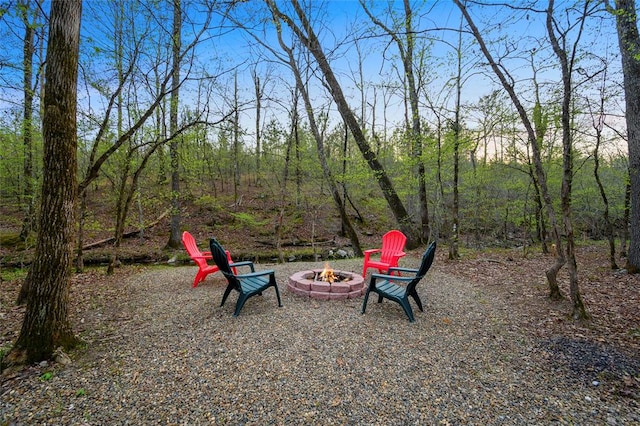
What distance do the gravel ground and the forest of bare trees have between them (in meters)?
0.69

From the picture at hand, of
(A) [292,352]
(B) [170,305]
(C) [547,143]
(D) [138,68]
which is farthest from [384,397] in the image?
(C) [547,143]

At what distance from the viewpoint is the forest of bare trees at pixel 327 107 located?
12.2ft

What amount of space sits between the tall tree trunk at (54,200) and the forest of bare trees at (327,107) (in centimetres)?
3

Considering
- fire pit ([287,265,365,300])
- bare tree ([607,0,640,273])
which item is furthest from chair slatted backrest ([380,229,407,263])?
bare tree ([607,0,640,273])

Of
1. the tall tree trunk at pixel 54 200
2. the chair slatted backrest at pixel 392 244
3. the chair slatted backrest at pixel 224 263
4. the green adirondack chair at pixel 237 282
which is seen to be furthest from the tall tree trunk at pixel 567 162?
the tall tree trunk at pixel 54 200

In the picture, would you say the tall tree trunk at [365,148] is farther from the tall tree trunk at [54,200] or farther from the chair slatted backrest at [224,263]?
the tall tree trunk at [54,200]

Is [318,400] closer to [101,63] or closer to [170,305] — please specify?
[170,305]

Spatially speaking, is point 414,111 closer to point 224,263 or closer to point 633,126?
point 633,126

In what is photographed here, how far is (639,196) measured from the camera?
16.2ft

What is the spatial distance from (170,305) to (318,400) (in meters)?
2.61

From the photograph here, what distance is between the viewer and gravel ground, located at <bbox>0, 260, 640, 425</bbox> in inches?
72.6

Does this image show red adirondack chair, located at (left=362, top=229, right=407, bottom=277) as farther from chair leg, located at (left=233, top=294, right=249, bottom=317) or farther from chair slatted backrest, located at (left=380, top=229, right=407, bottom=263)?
chair leg, located at (left=233, top=294, right=249, bottom=317)

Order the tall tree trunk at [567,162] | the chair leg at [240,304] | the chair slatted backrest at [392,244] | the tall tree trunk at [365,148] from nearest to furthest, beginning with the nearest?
the tall tree trunk at [567,162] < the chair leg at [240,304] < the chair slatted backrest at [392,244] < the tall tree trunk at [365,148]

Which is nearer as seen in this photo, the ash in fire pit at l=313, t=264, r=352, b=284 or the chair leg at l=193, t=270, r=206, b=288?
the ash in fire pit at l=313, t=264, r=352, b=284
